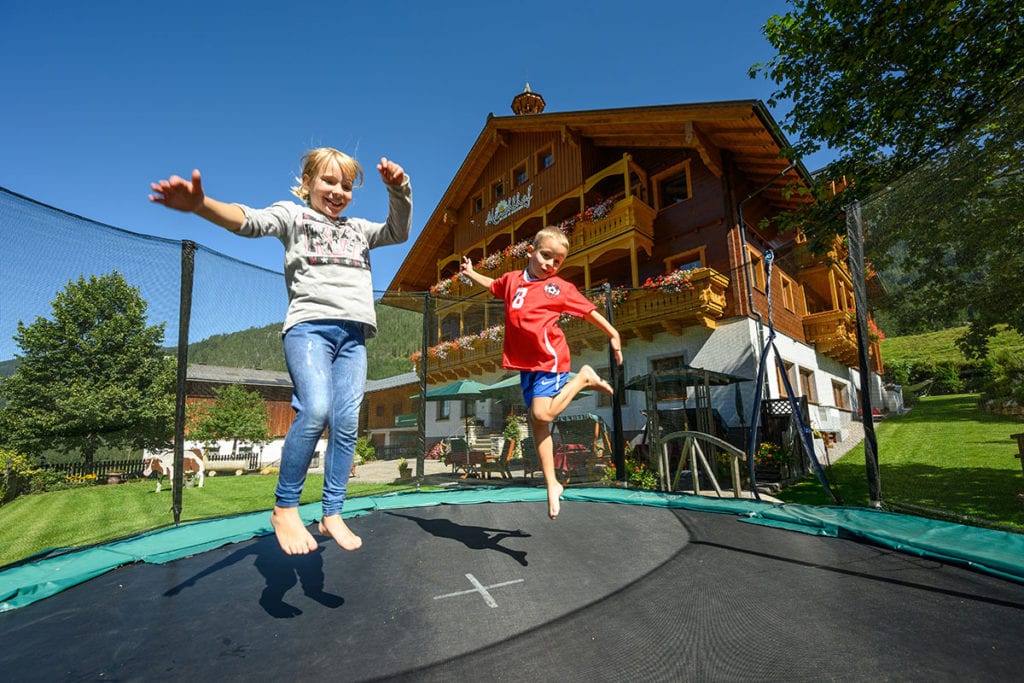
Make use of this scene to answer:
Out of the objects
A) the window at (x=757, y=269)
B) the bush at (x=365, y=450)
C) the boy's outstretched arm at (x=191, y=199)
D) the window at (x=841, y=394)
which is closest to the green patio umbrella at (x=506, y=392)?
the bush at (x=365, y=450)

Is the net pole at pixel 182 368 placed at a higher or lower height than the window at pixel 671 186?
lower

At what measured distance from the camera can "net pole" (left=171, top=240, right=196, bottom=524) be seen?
3.14 meters

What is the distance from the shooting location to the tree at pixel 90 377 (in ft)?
9.59

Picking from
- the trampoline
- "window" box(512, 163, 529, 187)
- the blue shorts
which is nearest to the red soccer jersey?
the blue shorts

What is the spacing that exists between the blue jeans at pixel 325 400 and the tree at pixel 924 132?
140 inches

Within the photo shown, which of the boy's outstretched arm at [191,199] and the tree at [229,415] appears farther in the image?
the tree at [229,415]

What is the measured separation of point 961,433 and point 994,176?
6.47 meters

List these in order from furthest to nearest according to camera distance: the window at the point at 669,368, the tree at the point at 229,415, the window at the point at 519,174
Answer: the window at the point at 519,174 → the window at the point at 669,368 → the tree at the point at 229,415

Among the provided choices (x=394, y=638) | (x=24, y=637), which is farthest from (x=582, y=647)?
(x=24, y=637)

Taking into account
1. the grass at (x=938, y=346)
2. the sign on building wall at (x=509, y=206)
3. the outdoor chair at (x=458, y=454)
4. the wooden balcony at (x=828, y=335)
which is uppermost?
the sign on building wall at (x=509, y=206)

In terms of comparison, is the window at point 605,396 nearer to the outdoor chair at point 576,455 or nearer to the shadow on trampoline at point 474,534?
the outdoor chair at point 576,455

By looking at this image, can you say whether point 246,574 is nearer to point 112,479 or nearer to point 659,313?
point 112,479

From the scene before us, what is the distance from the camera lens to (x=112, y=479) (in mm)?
5137

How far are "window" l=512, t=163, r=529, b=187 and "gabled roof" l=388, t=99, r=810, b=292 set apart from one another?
1021mm
